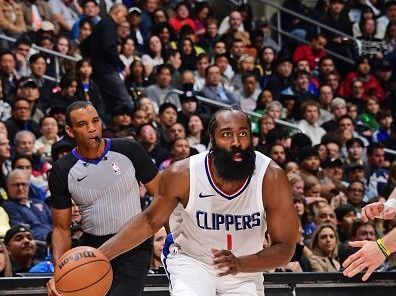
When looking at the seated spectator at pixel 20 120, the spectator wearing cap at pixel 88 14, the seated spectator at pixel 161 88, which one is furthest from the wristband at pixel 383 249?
the spectator wearing cap at pixel 88 14

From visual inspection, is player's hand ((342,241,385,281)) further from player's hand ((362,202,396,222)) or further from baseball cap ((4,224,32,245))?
baseball cap ((4,224,32,245))

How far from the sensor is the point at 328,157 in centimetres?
1236

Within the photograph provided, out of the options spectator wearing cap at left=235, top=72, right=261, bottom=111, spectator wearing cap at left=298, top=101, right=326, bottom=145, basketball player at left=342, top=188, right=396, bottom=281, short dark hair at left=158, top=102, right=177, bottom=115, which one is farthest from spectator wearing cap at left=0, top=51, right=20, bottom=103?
basketball player at left=342, top=188, right=396, bottom=281

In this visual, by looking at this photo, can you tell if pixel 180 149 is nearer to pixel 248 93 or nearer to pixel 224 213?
pixel 248 93

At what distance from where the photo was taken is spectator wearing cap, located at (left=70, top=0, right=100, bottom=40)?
13047 mm

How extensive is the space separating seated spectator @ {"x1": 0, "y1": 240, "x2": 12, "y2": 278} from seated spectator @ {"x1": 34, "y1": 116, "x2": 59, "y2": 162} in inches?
115

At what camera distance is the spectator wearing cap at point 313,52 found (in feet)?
50.3

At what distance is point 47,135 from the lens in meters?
10.5

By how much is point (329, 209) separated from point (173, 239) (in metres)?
4.66

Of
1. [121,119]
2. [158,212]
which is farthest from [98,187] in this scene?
[121,119]

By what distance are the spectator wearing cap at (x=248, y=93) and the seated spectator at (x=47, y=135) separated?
3.72 m

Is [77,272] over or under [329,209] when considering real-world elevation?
under

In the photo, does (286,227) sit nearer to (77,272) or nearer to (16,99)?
(77,272)

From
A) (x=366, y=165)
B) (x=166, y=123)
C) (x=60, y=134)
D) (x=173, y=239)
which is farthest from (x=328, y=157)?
(x=173, y=239)
